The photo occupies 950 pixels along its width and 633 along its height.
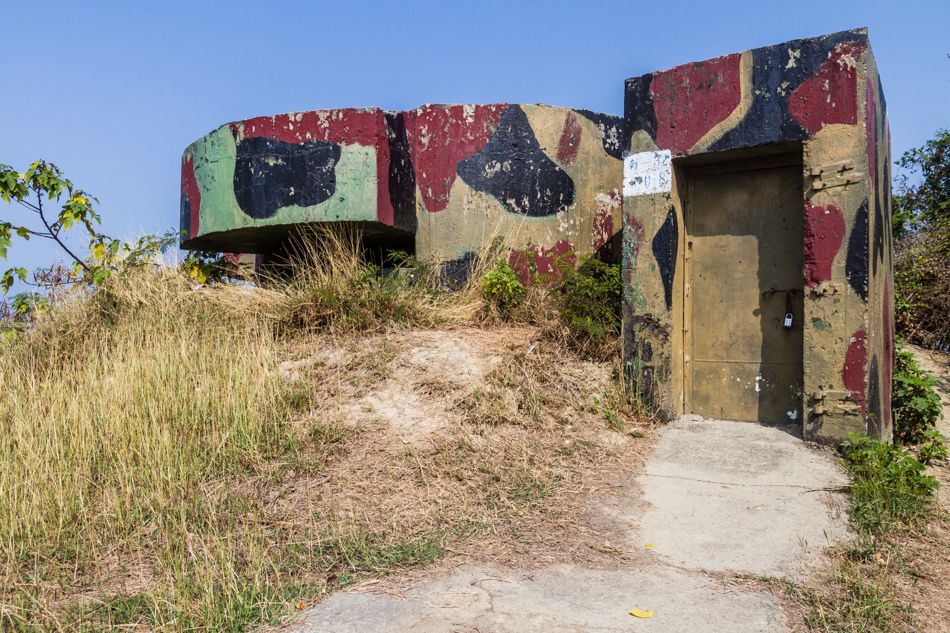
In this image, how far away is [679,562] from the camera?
A: 125 inches

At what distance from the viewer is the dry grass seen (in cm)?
297

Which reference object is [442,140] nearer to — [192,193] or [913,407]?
[192,193]

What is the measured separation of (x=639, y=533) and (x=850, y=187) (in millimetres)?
3062

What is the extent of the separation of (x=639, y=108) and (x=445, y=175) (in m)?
2.42

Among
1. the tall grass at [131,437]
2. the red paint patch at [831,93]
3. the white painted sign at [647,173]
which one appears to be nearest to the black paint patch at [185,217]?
the tall grass at [131,437]

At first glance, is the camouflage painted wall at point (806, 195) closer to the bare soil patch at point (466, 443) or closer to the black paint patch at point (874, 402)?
the black paint patch at point (874, 402)

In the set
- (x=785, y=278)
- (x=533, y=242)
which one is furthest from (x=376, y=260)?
(x=785, y=278)

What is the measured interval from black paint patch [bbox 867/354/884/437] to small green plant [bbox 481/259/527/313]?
305 cm

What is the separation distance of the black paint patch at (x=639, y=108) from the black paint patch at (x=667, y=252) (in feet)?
2.49

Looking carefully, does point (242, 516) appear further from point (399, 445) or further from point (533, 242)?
point (533, 242)

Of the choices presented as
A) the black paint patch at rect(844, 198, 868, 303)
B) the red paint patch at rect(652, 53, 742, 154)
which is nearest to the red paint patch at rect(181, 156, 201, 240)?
the red paint patch at rect(652, 53, 742, 154)

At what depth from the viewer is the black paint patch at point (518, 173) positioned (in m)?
6.75

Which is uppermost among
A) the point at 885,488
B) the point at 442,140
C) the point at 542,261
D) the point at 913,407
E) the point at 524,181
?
the point at 442,140

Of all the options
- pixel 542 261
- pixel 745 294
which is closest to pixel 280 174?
pixel 542 261
